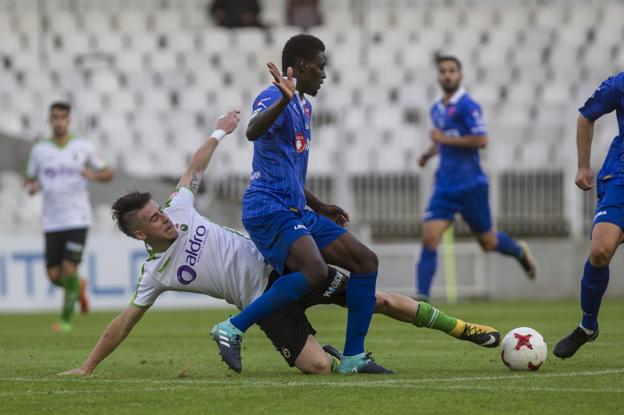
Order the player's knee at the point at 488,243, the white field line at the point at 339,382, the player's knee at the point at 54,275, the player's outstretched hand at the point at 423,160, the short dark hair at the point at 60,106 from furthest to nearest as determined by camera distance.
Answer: the player's knee at the point at 488,243 < the player's knee at the point at 54,275 < the player's outstretched hand at the point at 423,160 < the short dark hair at the point at 60,106 < the white field line at the point at 339,382

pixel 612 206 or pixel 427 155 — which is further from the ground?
pixel 427 155

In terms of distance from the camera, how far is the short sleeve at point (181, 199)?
787cm

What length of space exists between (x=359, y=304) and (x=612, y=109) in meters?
1.99

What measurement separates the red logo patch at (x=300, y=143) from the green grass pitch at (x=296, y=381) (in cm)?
135

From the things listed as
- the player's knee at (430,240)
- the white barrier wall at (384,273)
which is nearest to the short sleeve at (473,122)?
the player's knee at (430,240)

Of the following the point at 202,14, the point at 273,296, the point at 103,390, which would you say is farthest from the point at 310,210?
the point at 202,14

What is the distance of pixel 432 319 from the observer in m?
7.82

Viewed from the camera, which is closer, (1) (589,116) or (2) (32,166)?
(1) (589,116)

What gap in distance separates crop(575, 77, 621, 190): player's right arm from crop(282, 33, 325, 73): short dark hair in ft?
5.49

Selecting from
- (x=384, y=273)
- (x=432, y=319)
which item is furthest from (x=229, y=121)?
(x=384, y=273)

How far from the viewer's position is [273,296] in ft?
24.3

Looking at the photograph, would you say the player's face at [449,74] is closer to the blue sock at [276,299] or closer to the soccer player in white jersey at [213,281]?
the soccer player in white jersey at [213,281]

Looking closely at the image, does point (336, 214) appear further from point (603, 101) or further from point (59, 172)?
point (59, 172)

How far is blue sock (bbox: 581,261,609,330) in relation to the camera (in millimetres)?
7984
